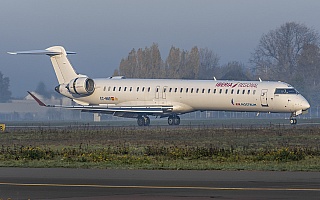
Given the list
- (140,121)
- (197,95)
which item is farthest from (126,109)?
(197,95)

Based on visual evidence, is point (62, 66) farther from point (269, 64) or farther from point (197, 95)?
point (269, 64)

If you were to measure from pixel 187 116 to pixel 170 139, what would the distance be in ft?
192

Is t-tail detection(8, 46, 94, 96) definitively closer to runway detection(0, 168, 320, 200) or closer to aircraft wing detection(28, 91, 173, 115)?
aircraft wing detection(28, 91, 173, 115)

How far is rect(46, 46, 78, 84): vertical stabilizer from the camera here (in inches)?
2424

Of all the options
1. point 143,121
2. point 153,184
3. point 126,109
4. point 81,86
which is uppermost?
point 81,86

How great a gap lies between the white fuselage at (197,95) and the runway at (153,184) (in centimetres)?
3186

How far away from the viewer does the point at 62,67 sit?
6162cm

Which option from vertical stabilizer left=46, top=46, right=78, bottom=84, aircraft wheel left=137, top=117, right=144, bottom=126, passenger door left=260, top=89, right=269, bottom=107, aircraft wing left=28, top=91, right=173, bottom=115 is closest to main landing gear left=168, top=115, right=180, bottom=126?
aircraft wing left=28, top=91, right=173, bottom=115

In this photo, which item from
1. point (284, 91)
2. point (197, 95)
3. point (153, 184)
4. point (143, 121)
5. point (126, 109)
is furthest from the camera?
point (143, 121)

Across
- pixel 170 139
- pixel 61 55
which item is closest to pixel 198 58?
pixel 61 55

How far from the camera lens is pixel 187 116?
96.4m

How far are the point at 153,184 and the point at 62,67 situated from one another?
4419 centimetres

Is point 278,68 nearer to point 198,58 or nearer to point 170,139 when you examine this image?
point 198,58

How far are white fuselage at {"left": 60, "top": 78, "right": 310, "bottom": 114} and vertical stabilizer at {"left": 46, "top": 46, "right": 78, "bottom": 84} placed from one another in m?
1.62
